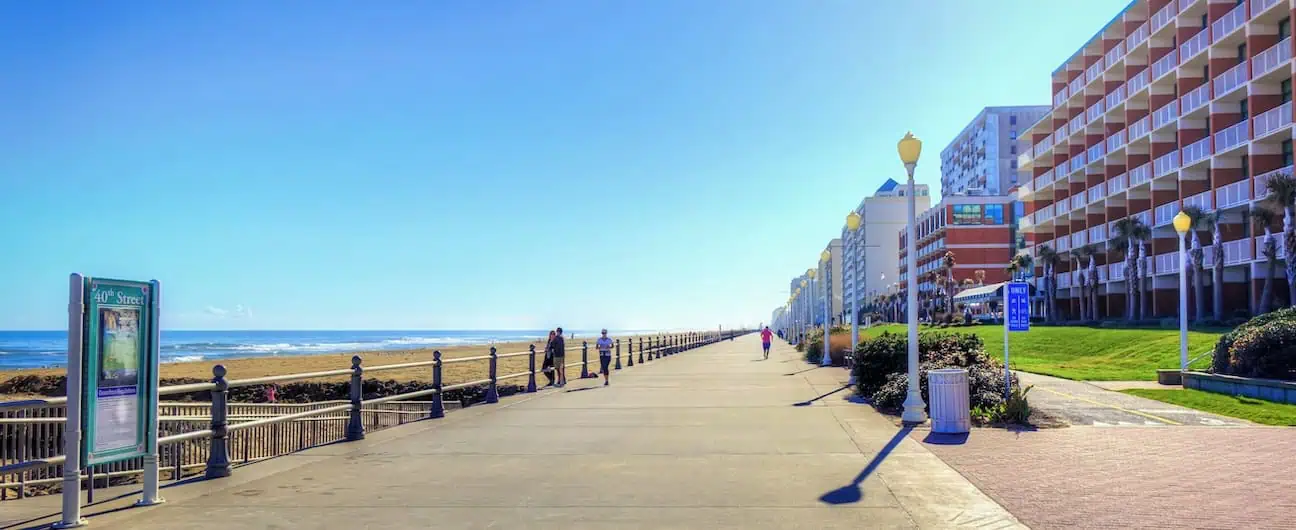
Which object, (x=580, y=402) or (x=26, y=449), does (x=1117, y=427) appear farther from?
(x=26, y=449)

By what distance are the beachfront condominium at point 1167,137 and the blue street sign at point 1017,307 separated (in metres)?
31.3

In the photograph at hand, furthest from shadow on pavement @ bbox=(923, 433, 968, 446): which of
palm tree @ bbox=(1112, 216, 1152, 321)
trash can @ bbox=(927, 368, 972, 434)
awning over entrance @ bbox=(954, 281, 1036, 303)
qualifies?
awning over entrance @ bbox=(954, 281, 1036, 303)

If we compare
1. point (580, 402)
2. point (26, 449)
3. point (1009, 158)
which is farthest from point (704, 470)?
point (1009, 158)

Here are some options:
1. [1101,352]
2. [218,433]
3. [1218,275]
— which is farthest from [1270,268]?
[218,433]

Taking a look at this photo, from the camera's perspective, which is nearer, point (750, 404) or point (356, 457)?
point (356, 457)

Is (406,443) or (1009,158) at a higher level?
(1009,158)

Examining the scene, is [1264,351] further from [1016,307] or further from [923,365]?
[923,365]

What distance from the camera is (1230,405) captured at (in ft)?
51.3

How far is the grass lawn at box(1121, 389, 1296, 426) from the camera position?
45.2 ft

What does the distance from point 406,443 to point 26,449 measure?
326 inches

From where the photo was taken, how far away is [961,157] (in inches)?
5502

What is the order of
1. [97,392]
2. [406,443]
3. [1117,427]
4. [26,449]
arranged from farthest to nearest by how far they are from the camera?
[26,449] < [1117,427] < [406,443] < [97,392]

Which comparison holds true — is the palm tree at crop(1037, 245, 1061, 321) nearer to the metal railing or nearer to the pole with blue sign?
the metal railing

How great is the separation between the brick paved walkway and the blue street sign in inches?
157
